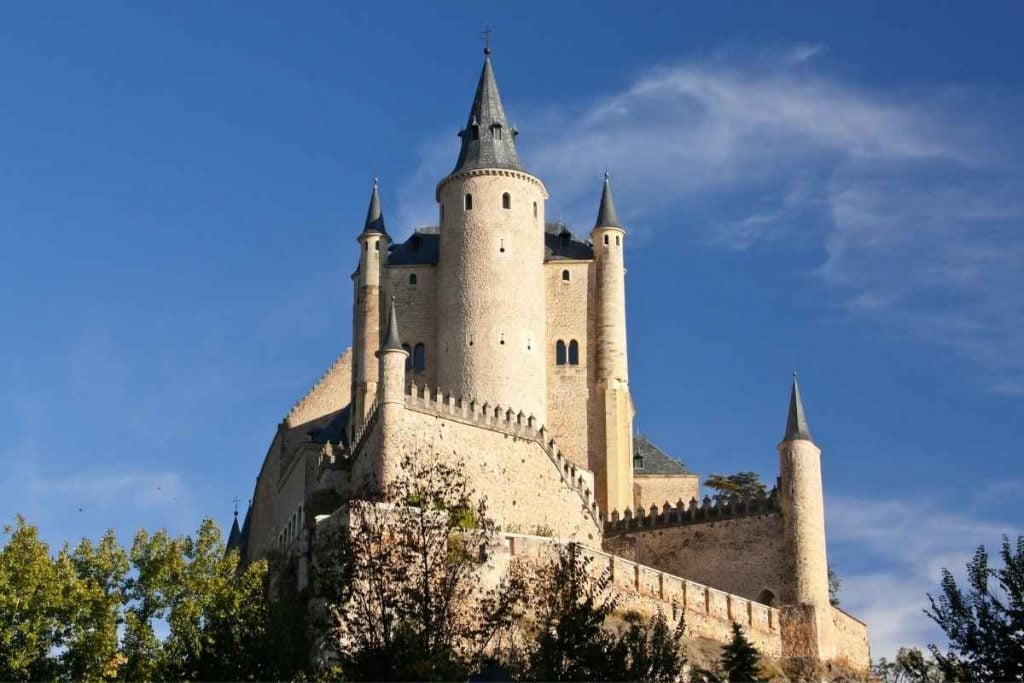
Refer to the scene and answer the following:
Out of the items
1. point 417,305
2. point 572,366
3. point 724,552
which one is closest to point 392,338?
point 417,305

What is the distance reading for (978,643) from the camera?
150 ft

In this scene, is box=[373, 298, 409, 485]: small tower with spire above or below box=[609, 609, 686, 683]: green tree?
above

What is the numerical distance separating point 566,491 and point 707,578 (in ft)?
20.5

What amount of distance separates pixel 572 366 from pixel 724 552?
37.5ft

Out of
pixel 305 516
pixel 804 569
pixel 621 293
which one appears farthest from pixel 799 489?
pixel 305 516

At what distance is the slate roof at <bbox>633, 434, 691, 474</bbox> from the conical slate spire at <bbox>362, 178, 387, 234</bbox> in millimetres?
15547

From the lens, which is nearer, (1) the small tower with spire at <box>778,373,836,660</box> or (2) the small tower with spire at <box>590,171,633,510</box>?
(1) the small tower with spire at <box>778,373,836,660</box>

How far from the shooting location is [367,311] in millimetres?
75875

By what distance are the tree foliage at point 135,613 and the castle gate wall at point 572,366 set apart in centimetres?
2077

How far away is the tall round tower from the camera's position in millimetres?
74000

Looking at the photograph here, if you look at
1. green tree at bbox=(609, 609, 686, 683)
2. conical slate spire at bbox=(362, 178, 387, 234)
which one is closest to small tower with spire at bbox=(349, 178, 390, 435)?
conical slate spire at bbox=(362, 178, 387, 234)

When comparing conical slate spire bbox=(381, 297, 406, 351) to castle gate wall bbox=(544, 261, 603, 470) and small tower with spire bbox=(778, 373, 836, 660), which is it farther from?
small tower with spire bbox=(778, 373, 836, 660)

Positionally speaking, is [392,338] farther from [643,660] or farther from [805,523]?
[643,660]

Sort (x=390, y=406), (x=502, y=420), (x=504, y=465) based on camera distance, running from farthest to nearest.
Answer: (x=502, y=420), (x=504, y=465), (x=390, y=406)
